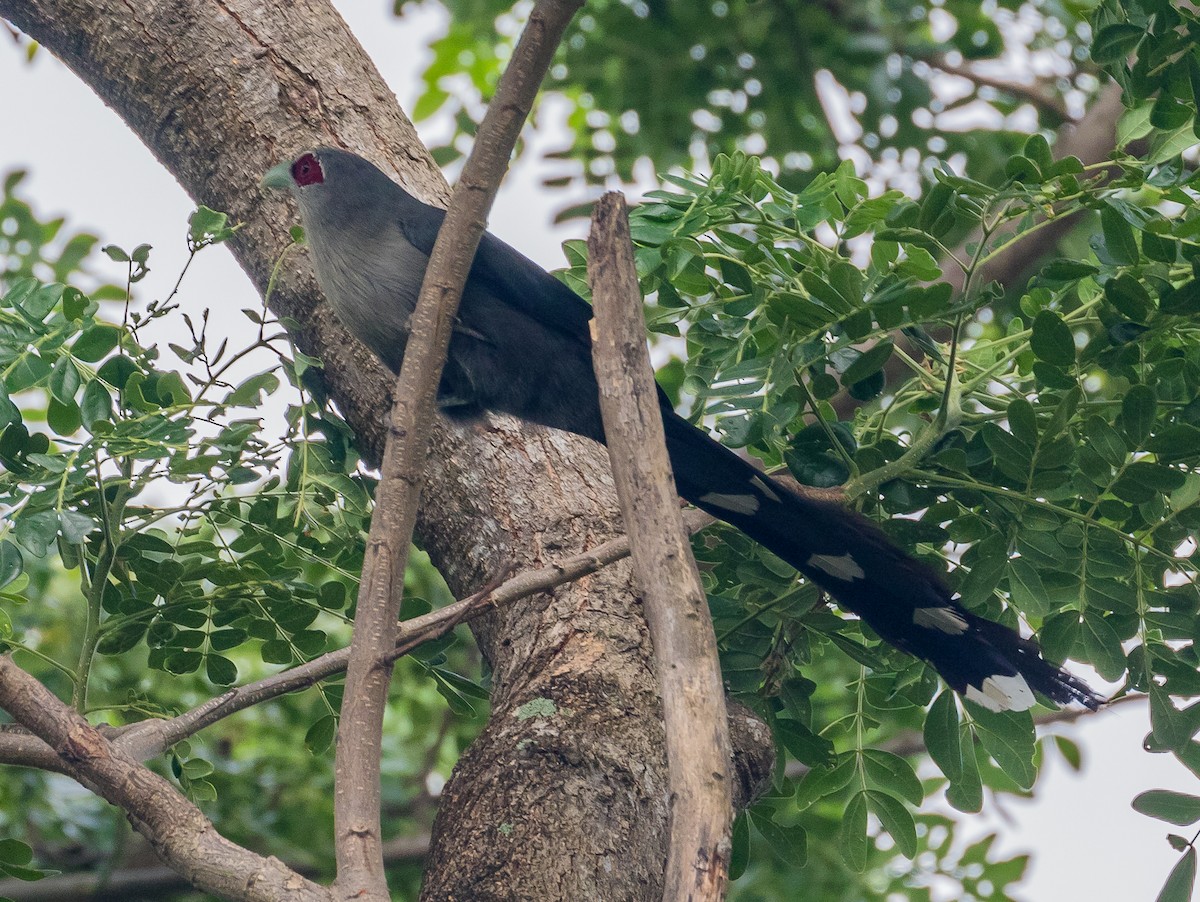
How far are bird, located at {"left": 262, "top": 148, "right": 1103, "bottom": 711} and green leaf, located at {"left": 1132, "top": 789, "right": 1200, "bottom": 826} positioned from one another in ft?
0.81

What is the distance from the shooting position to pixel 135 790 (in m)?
1.54

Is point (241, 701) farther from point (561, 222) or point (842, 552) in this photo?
point (561, 222)

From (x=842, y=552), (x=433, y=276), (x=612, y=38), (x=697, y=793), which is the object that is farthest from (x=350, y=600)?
(x=612, y=38)

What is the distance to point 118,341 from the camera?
2.04 m

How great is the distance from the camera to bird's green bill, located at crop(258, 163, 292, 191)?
8.82 ft

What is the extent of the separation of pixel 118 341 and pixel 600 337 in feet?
3.04

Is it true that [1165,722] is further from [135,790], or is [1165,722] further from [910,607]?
[135,790]

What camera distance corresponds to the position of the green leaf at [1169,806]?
1824mm

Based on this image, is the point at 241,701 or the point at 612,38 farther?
the point at 612,38

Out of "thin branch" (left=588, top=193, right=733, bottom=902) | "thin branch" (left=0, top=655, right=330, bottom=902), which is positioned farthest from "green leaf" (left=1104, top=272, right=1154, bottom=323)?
"thin branch" (left=0, top=655, right=330, bottom=902)

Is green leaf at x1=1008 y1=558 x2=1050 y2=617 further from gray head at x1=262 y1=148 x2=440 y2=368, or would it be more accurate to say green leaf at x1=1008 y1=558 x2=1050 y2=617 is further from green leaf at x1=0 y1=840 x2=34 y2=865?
green leaf at x1=0 y1=840 x2=34 y2=865

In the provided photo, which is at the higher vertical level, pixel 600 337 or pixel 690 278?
pixel 690 278

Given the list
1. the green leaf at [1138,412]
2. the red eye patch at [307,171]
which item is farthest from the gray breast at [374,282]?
the green leaf at [1138,412]

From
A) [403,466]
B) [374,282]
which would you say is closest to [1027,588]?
[403,466]
